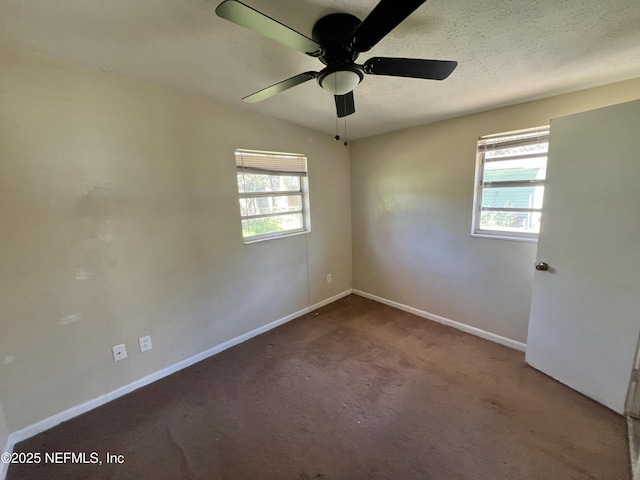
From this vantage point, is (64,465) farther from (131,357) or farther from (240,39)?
(240,39)

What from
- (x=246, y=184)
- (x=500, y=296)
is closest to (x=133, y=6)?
(x=246, y=184)

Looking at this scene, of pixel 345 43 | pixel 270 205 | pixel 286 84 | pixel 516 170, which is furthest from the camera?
pixel 270 205

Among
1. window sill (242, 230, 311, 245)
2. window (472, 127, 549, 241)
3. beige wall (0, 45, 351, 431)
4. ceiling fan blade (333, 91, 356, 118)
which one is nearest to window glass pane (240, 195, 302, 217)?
beige wall (0, 45, 351, 431)

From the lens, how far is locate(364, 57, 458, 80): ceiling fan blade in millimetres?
1135

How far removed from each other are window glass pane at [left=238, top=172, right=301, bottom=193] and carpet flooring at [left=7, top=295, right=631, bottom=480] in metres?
1.65

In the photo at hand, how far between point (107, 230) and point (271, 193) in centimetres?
144

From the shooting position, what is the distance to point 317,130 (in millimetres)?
3020

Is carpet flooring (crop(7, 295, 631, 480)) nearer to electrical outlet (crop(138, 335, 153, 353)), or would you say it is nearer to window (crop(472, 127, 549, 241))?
electrical outlet (crop(138, 335, 153, 353))

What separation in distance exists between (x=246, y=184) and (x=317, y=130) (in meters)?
1.14

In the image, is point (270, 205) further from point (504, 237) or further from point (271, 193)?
point (504, 237)

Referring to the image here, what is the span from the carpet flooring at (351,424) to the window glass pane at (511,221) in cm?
114

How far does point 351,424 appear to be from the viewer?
5.42ft

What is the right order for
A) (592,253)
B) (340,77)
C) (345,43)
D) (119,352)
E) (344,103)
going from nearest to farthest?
(345,43)
(340,77)
(344,103)
(592,253)
(119,352)

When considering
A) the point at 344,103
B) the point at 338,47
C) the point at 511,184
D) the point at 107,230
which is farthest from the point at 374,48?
the point at 107,230
